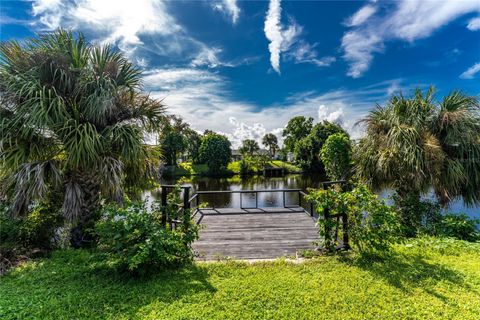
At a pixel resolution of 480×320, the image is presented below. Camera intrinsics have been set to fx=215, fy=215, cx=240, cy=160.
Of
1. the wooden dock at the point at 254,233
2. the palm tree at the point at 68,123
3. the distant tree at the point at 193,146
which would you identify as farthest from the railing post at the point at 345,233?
the distant tree at the point at 193,146

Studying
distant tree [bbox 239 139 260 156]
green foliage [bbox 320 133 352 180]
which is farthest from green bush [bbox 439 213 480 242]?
distant tree [bbox 239 139 260 156]

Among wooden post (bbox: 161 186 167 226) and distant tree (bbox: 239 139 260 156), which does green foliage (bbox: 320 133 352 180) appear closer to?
wooden post (bbox: 161 186 167 226)

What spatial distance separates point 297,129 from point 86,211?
34802mm

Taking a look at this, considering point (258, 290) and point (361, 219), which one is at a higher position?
point (361, 219)

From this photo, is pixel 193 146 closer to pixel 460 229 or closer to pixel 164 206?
pixel 164 206

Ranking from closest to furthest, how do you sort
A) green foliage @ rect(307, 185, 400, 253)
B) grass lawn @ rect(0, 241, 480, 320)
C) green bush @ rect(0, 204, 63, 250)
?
grass lawn @ rect(0, 241, 480, 320) → green foliage @ rect(307, 185, 400, 253) → green bush @ rect(0, 204, 63, 250)

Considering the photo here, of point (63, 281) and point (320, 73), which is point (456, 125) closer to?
point (320, 73)

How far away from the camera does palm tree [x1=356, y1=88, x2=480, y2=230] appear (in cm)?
479

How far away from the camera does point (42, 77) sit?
371cm

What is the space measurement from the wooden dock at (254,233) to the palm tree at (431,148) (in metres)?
2.43

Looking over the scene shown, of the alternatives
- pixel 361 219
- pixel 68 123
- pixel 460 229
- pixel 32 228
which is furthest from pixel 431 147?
pixel 32 228

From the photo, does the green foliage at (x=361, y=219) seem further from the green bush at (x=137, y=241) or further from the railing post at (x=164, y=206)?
the railing post at (x=164, y=206)

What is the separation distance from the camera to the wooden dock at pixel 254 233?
4.11 m

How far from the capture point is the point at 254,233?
5.08m
